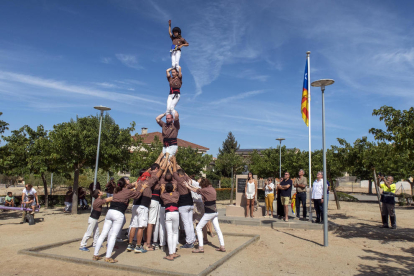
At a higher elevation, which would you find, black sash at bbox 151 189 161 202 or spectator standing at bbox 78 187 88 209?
black sash at bbox 151 189 161 202

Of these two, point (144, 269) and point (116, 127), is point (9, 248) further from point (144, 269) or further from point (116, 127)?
point (116, 127)

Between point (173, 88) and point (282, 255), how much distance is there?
244 inches

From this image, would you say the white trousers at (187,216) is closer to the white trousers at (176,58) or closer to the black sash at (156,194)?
the black sash at (156,194)

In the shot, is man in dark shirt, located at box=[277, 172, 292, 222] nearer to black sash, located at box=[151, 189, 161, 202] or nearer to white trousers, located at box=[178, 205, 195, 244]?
white trousers, located at box=[178, 205, 195, 244]

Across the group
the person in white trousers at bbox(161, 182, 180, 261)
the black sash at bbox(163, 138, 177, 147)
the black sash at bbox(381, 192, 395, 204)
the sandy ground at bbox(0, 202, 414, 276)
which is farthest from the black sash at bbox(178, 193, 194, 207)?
the black sash at bbox(381, 192, 395, 204)

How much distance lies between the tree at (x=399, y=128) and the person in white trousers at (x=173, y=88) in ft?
20.3

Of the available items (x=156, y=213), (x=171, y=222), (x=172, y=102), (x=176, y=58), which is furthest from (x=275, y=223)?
(x=176, y=58)

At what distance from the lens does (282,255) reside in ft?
25.4

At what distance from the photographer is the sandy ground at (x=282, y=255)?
6.30 metres

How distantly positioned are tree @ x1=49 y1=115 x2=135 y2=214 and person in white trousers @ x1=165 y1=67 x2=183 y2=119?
6563 mm

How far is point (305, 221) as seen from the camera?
12188 millimetres

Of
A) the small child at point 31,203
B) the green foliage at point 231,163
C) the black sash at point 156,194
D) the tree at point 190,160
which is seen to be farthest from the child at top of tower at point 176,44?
the green foliage at point 231,163

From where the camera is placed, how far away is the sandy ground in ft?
20.7

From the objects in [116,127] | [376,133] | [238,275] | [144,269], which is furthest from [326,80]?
[116,127]
